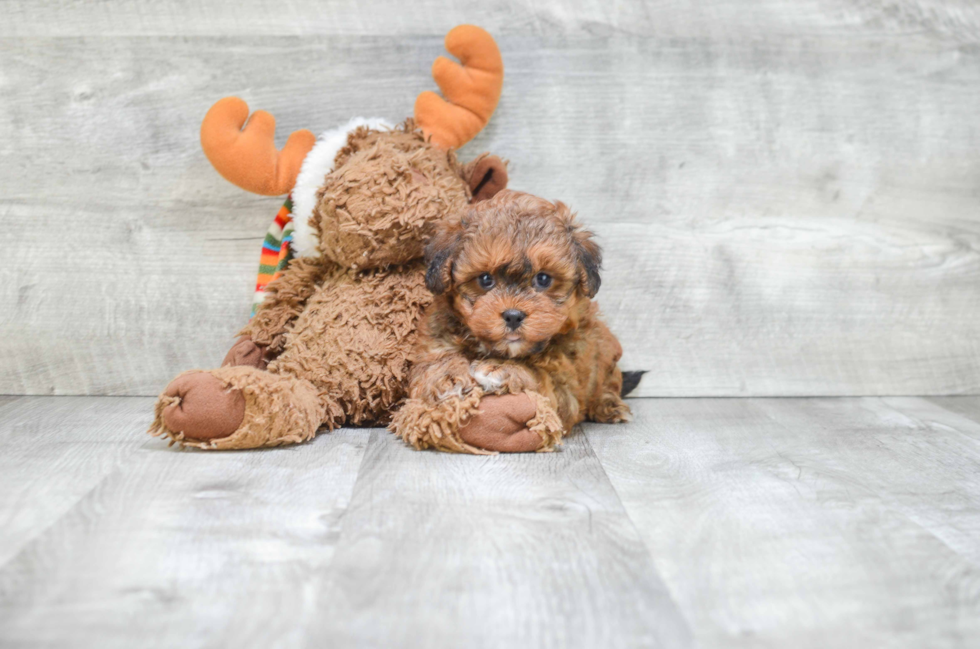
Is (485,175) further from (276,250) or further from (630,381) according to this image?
(630,381)

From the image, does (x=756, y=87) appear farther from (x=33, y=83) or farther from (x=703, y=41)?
(x=33, y=83)

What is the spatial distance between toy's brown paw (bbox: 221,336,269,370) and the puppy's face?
473 millimetres

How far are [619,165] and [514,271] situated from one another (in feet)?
2.31

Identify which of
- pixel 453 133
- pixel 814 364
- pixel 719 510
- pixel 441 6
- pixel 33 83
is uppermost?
pixel 441 6

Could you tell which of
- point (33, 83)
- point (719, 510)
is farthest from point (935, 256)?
point (33, 83)

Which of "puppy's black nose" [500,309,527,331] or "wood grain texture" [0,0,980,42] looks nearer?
"puppy's black nose" [500,309,527,331]

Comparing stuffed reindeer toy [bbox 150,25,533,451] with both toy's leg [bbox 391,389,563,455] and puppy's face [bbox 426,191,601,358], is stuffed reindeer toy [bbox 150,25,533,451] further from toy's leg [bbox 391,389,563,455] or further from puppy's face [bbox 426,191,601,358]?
puppy's face [bbox 426,191,601,358]

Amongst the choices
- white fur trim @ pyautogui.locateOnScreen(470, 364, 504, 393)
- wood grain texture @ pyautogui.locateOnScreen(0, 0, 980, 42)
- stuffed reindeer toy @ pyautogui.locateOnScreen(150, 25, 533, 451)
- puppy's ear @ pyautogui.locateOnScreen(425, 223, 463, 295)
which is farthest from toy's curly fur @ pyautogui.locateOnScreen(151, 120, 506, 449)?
wood grain texture @ pyautogui.locateOnScreen(0, 0, 980, 42)

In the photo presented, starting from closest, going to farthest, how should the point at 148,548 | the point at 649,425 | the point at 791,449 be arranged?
the point at 148,548 < the point at 791,449 < the point at 649,425

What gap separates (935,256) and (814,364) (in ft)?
1.35

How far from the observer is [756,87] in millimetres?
1970

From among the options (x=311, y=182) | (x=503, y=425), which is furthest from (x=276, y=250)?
(x=503, y=425)

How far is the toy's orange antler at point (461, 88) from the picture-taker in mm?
1738

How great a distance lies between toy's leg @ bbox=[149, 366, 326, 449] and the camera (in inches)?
53.9
